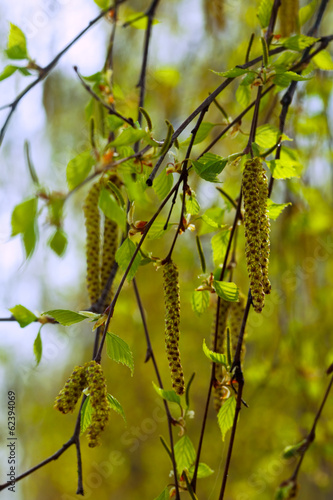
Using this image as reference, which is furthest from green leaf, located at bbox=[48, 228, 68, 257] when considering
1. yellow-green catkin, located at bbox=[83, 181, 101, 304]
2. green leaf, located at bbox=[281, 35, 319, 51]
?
green leaf, located at bbox=[281, 35, 319, 51]

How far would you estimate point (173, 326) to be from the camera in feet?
1.85

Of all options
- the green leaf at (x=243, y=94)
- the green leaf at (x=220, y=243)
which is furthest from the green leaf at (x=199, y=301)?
the green leaf at (x=243, y=94)

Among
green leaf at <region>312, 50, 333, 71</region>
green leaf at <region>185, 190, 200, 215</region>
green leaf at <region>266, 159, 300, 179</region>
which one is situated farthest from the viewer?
green leaf at <region>312, 50, 333, 71</region>

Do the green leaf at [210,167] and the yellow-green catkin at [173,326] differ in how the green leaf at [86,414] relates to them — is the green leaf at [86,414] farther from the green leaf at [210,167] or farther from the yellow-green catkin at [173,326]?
the green leaf at [210,167]

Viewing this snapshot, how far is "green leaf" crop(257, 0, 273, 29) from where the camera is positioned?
26.5 inches

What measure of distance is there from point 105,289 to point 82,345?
2449mm

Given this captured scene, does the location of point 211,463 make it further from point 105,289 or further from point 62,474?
point 105,289

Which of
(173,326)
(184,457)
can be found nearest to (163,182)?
(173,326)

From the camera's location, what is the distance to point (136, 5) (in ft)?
7.41

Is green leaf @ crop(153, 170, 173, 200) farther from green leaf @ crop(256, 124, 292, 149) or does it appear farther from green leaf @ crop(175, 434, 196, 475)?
green leaf @ crop(175, 434, 196, 475)

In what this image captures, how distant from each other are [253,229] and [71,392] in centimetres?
24

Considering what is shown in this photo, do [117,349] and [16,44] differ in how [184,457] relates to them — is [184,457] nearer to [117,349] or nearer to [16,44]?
[117,349]

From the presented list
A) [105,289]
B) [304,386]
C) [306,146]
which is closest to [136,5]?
[306,146]

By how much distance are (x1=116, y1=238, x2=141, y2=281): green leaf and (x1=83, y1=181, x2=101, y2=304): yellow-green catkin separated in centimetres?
19
